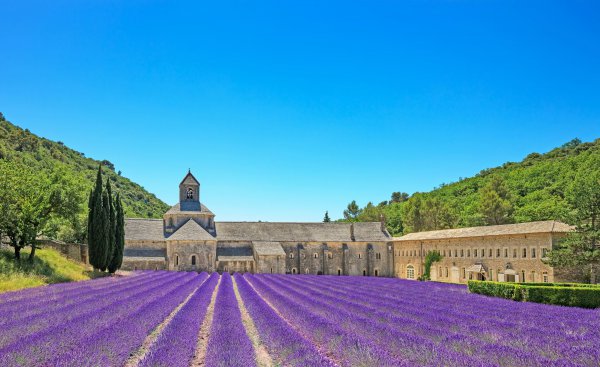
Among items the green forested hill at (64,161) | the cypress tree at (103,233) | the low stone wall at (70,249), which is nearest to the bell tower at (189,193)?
the green forested hill at (64,161)

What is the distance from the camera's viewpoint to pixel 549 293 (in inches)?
1070

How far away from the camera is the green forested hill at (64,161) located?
3590 inches

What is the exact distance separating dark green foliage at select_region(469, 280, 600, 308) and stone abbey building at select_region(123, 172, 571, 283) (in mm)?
12824

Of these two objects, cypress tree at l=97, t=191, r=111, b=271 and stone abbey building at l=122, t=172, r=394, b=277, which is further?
stone abbey building at l=122, t=172, r=394, b=277

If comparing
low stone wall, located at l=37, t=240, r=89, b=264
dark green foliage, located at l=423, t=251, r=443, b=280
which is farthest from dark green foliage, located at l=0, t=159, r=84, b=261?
dark green foliage, located at l=423, t=251, r=443, b=280

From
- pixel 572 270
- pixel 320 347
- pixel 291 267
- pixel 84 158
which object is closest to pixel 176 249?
pixel 291 267

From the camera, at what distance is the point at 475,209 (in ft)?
277

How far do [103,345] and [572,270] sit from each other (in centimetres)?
3580

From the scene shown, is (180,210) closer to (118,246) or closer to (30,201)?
(118,246)

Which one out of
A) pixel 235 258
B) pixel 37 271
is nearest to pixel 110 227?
pixel 37 271

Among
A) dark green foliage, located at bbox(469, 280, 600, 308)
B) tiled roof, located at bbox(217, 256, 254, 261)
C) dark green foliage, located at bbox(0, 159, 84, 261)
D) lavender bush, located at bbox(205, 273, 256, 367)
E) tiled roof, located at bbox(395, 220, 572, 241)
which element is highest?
dark green foliage, located at bbox(0, 159, 84, 261)

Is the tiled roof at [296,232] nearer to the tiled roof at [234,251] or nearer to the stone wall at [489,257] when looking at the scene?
the tiled roof at [234,251]

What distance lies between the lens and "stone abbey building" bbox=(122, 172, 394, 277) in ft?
199

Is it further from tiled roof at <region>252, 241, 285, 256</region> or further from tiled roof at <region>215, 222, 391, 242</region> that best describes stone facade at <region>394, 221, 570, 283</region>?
tiled roof at <region>252, 241, 285, 256</region>
